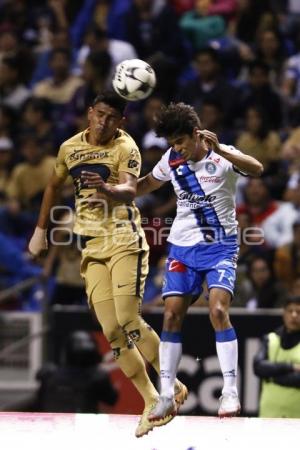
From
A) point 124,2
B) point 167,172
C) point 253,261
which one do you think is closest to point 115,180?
point 167,172

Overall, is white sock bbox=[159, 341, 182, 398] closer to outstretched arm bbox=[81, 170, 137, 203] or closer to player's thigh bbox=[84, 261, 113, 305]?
player's thigh bbox=[84, 261, 113, 305]

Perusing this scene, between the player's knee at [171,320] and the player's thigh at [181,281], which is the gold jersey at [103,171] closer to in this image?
the player's thigh at [181,281]

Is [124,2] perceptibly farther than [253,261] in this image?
Yes

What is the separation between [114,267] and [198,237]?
29.4 inches

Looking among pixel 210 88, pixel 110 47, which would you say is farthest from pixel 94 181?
pixel 110 47

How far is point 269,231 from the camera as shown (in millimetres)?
17297

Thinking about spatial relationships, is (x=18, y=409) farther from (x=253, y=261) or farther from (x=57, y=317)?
(x=253, y=261)

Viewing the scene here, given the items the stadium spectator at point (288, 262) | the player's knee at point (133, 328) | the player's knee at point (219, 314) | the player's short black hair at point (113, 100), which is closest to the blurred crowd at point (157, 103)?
the stadium spectator at point (288, 262)

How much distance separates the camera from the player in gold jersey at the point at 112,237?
12.6 metres

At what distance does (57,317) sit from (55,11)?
6041 millimetres

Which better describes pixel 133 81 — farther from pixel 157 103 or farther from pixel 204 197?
pixel 157 103

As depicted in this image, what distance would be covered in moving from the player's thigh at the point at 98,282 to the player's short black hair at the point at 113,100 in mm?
1306

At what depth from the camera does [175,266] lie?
41.4ft

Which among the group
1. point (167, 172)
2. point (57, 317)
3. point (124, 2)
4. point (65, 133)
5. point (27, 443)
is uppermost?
point (124, 2)
